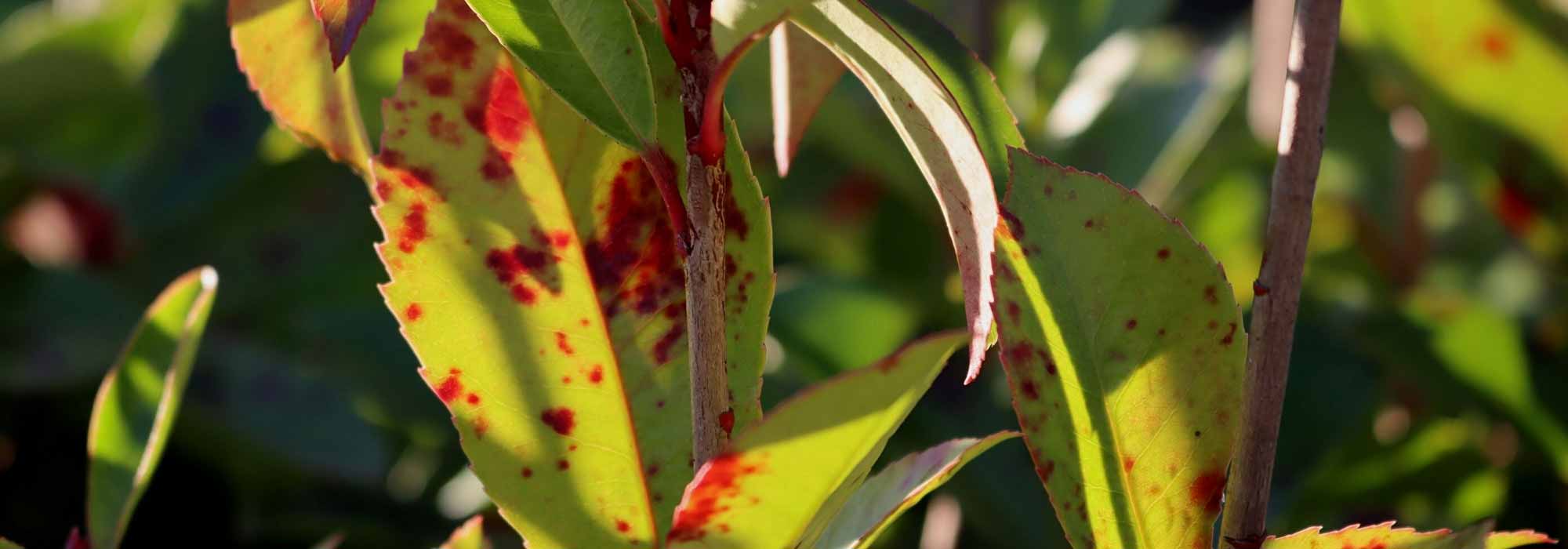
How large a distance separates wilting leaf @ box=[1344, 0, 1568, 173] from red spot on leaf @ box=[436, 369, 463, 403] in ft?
2.14

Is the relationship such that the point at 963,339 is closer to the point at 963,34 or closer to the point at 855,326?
the point at 855,326

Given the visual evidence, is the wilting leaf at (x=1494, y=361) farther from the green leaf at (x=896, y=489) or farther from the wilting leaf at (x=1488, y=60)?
the green leaf at (x=896, y=489)

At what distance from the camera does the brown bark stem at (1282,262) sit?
0.35 meters

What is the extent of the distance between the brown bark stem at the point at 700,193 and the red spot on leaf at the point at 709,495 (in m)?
0.04

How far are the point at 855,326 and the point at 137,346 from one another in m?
0.42

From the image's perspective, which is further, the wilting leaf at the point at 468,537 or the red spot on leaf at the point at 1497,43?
the red spot on leaf at the point at 1497,43

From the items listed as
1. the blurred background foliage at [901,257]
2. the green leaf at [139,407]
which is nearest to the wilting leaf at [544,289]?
the green leaf at [139,407]

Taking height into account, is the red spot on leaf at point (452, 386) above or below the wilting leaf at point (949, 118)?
below

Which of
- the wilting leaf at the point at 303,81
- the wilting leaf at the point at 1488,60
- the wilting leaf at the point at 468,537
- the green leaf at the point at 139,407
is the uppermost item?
the wilting leaf at the point at 1488,60

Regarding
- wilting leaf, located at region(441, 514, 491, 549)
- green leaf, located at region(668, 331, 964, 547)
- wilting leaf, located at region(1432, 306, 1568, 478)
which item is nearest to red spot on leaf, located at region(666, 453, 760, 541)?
green leaf, located at region(668, 331, 964, 547)

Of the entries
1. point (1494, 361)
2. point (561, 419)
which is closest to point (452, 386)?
point (561, 419)

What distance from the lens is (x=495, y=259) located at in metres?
0.36

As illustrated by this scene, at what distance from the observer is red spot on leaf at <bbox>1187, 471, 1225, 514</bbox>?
357mm

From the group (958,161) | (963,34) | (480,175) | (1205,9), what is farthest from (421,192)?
(1205,9)
